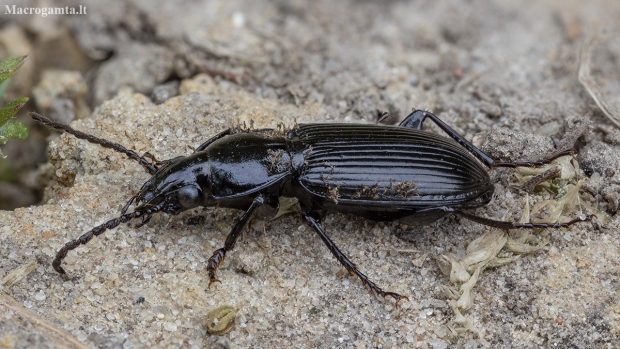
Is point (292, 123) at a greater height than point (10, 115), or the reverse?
point (10, 115)

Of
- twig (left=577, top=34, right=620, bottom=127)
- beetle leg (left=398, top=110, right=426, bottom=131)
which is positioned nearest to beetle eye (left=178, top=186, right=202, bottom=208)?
beetle leg (left=398, top=110, right=426, bottom=131)

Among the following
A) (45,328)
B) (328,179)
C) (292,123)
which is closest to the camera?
(45,328)

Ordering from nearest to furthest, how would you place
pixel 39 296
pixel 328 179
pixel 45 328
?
1. pixel 45 328
2. pixel 39 296
3. pixel 328 179

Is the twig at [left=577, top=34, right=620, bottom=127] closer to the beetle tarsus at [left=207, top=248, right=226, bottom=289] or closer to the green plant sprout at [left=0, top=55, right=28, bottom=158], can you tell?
the beetle tarsus at [left=207, top=248, right=226, bottom=289]

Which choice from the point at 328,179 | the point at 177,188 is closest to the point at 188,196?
the point at 177,188

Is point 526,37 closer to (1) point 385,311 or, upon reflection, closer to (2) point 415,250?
(2) point 415,250

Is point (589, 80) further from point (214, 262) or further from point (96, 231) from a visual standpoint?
point (96, 231)

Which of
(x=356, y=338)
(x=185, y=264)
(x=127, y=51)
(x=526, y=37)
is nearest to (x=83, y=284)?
(x=185, y=264)
